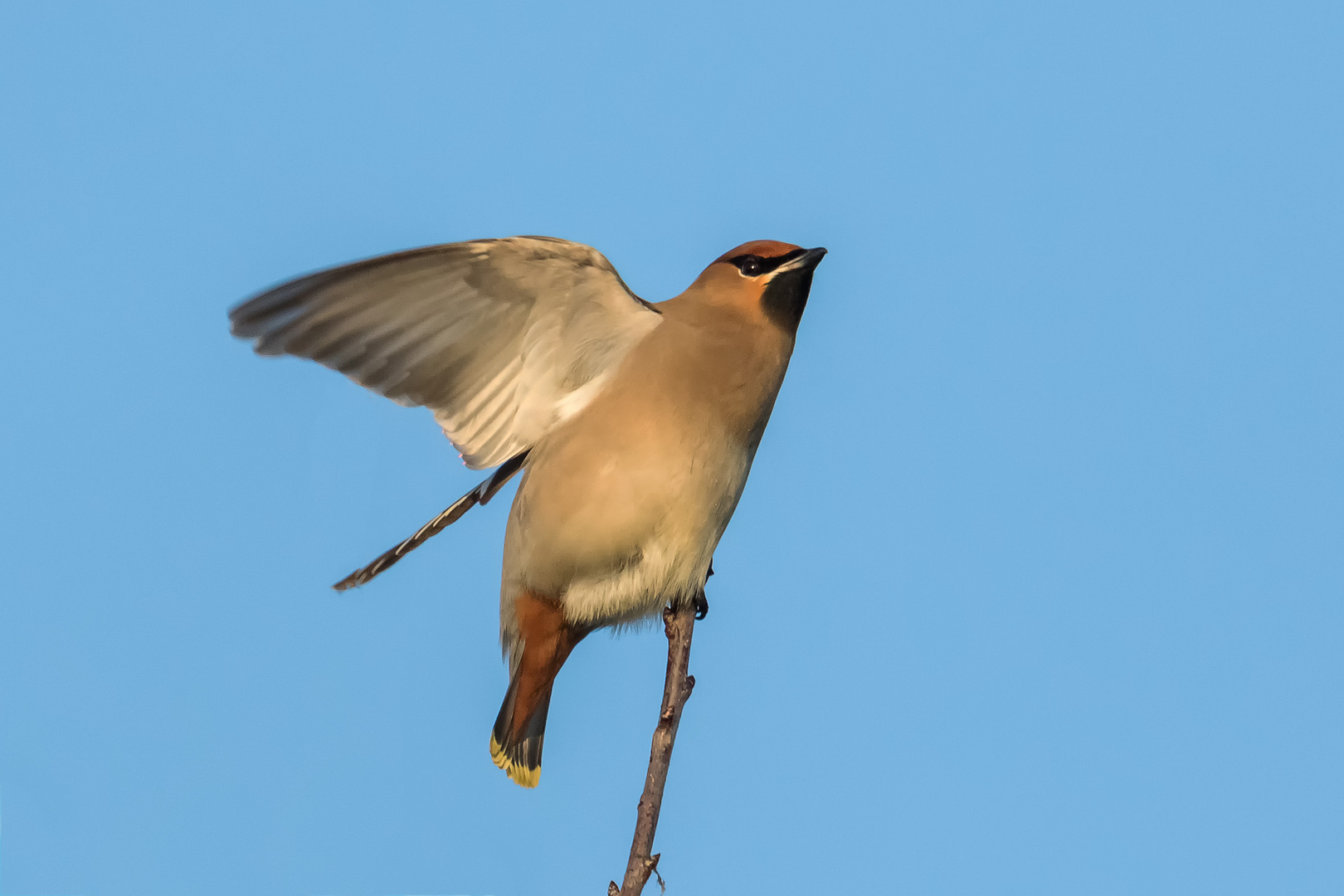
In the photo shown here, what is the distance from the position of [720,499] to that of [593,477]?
0.46m

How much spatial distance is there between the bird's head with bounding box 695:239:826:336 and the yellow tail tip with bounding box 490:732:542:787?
6.18 ft

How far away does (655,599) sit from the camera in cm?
445

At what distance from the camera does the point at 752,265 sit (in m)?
4.68

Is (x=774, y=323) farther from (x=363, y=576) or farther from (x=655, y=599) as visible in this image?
(x=363, y=576)

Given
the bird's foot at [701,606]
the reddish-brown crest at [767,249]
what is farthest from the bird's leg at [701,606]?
the reddish-brown crest at [767,249]

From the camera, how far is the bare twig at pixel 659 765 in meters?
3.74

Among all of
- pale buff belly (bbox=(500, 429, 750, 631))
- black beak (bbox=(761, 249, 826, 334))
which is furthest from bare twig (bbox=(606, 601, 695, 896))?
black beak (bbox=(761, 249, 826, 334))

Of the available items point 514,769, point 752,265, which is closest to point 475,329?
point 752,265

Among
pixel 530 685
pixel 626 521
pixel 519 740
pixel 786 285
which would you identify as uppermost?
pixel 786 285

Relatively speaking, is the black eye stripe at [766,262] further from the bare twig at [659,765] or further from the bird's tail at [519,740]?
the bird's tail at [519,740]

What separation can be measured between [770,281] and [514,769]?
2075 mm

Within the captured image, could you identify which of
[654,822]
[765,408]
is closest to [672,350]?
[765,408]

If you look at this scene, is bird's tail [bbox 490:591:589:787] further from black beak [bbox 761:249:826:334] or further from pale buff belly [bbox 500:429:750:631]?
black beak [bbox 761:249:826:334]

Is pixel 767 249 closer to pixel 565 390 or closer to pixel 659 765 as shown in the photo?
pixel 565 390
